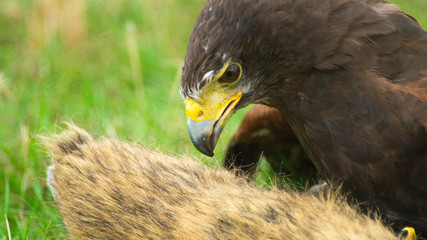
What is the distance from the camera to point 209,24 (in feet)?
8.80

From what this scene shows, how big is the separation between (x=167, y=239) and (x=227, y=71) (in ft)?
2.42

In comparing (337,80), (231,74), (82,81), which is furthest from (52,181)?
(82,81)

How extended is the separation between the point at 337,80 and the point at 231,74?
1.39 ft

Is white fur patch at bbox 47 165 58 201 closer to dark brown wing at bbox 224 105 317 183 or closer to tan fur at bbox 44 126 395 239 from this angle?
tan fur at bbox 44 126 395 239

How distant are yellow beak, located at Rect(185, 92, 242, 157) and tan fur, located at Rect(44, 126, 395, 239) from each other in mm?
109

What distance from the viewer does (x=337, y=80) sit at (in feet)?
9.05

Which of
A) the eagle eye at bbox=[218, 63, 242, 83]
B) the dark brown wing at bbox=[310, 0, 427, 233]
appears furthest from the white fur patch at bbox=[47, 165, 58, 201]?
the dark brown wing at bbox=[310, 0, 427, 233]

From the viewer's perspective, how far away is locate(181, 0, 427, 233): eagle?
2.67 meters

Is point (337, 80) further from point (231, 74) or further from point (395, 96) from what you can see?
point (231, 74)

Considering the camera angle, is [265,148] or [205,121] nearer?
[205,121]

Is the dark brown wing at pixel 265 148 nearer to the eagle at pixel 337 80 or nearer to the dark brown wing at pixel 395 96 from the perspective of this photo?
the eagle at pixel 337 80

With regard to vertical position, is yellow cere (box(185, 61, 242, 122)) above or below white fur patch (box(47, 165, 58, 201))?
above

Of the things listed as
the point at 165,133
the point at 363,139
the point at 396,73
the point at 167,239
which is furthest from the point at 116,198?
the point at 165,133

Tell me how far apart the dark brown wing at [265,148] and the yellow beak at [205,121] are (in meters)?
0.72
